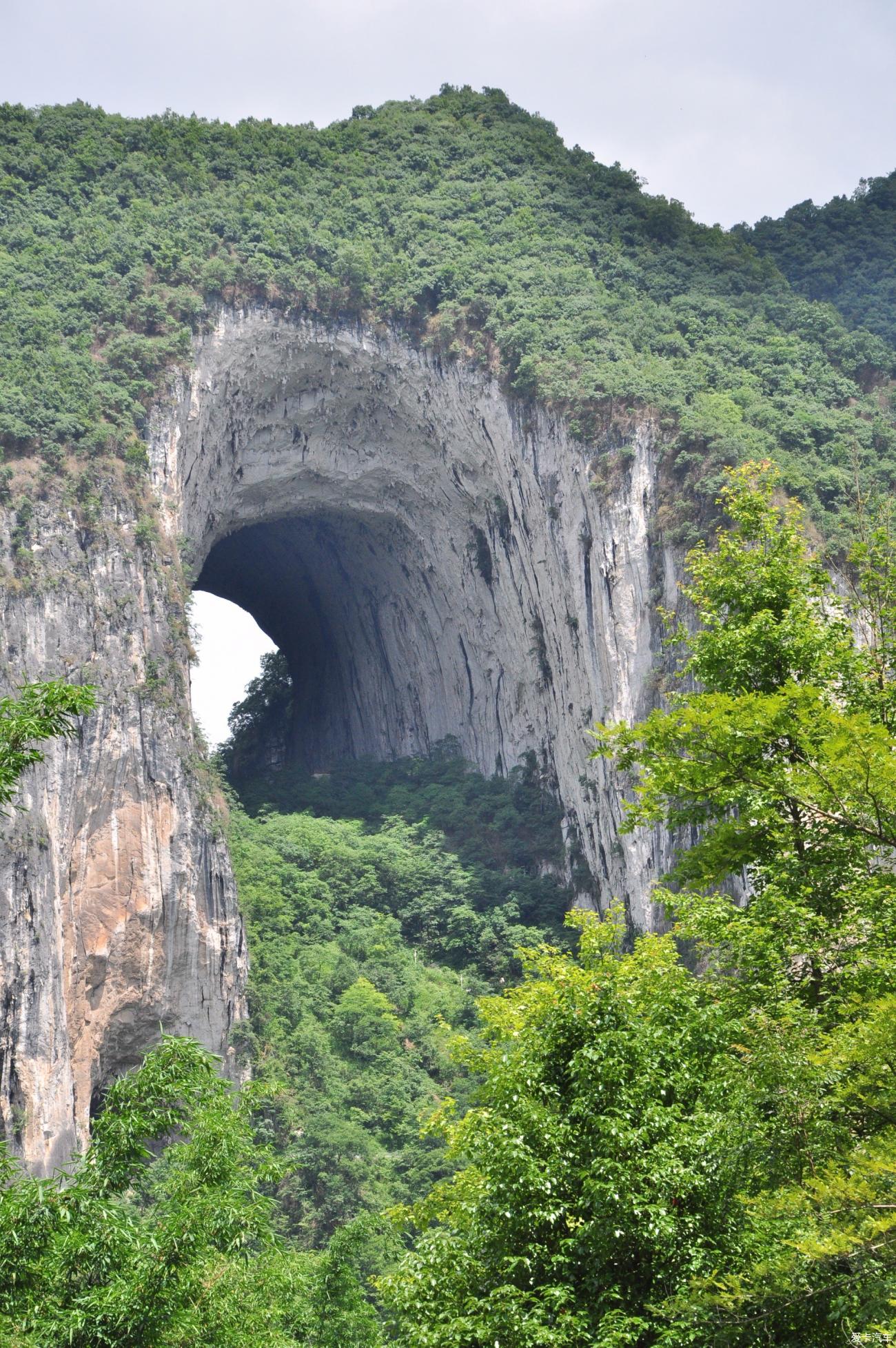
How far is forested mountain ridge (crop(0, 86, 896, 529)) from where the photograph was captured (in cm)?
3316

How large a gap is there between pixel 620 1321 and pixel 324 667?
38.3 m

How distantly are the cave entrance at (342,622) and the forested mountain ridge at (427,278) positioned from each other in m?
6.51

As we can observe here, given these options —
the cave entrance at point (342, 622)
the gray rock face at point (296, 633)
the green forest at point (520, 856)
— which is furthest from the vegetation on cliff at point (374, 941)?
the cave entrance at point (342, 622)

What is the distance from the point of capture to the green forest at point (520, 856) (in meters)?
8.87

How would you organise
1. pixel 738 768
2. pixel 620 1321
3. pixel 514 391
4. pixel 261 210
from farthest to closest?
pixel 261 210 → pixel 514 391 → pixel 738 768 → pixel 620 1321

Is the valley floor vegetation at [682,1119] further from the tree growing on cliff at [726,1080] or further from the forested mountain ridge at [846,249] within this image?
the forested mountain ridge at [846,249]

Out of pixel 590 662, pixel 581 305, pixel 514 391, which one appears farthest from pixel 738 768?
pixel 581 305

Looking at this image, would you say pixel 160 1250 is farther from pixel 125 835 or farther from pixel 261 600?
pixel 261 600

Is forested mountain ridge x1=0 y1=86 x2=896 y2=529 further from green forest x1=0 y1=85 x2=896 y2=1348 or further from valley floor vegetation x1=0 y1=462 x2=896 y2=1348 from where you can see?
valley floor vegetation x1=0 y1=462 x2=896 y2=1348

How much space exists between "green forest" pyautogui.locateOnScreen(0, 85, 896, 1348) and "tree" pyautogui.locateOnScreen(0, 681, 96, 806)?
32 mm

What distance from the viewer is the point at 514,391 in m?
36.5

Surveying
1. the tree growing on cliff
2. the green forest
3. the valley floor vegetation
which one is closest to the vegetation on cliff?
the green forest

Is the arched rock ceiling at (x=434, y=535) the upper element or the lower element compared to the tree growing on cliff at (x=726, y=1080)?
upper

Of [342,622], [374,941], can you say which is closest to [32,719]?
[374,941]
